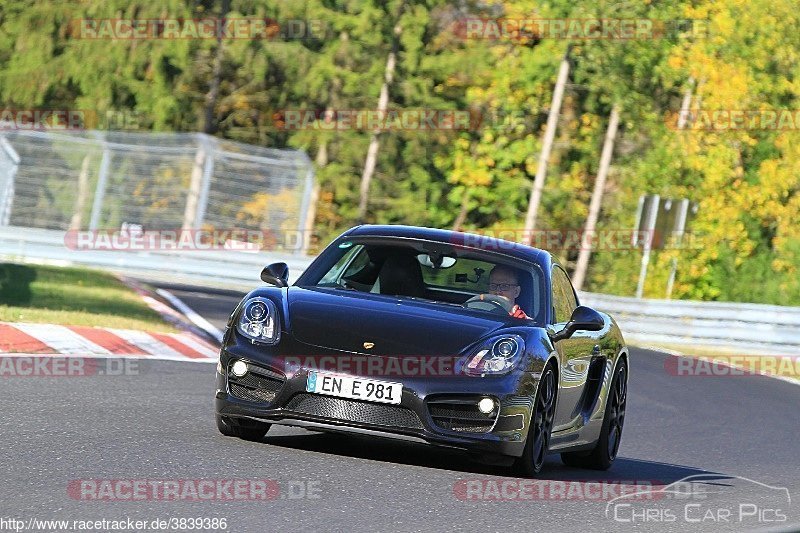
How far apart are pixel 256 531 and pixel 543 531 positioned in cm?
153

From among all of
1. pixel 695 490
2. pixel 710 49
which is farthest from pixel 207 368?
pixel 710 49

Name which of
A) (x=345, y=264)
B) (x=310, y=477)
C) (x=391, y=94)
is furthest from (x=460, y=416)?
(x=391, y=94)

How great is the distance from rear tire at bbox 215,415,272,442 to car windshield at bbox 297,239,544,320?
94 cm

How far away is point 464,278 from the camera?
33.1ft

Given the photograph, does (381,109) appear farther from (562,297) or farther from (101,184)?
(562,297)

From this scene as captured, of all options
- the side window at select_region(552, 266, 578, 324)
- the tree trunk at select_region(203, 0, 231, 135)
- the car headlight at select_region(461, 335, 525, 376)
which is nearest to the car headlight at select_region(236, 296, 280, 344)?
the car headlight at select_region(461, 335, 525, 376)

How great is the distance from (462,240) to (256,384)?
1.93 metres

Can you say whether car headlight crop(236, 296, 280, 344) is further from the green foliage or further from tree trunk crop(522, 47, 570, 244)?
the green foliage

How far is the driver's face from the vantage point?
32.3 ft

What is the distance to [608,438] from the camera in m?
10.8

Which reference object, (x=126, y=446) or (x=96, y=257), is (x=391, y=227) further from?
(x=96, y=257)

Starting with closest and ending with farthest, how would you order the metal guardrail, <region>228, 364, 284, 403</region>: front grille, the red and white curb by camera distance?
1. <region>228, 364, 284, 403</region>: front grille
2. the red and white curb
3. the metal guardrail

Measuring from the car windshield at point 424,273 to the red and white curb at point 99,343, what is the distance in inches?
161

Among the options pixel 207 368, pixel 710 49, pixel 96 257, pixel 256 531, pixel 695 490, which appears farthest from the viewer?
pixel 710 49
